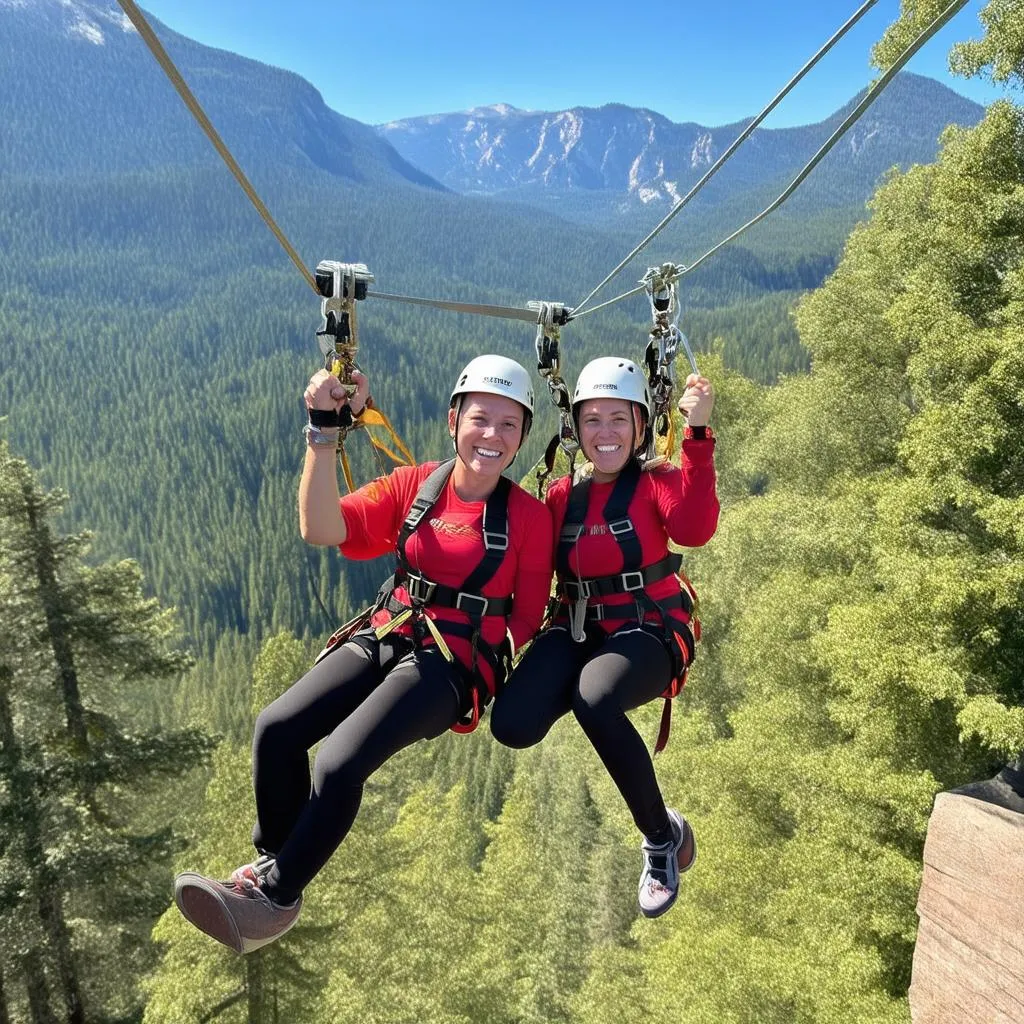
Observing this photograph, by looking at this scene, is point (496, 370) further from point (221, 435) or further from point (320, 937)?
point (221, 435)

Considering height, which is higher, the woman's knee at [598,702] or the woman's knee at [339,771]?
the woman's knee at [598,702]

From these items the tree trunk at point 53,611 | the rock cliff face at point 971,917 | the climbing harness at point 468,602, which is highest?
the climbing harness at point 468,602

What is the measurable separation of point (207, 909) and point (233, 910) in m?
0.13

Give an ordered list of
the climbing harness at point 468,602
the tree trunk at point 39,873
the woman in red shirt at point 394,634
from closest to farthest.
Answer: the woman in red shirt at point 394,634 < the climbing harness at point 468,602 < the tree trunk at point 39,873

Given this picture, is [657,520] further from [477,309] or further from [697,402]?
[477,309]

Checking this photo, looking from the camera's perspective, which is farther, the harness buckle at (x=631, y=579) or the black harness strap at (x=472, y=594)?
the harness buckle at (x=631, y=579)

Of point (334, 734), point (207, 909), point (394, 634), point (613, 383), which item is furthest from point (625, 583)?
point (207, 909)

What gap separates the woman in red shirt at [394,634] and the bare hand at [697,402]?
0.89m

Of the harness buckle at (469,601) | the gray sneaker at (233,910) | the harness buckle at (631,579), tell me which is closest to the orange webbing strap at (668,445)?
the harness buckle at (631,579)

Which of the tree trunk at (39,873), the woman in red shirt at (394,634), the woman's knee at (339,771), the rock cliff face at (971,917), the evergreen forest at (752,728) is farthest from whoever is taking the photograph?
the tree trunk at (39,873)

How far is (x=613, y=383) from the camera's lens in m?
4.46

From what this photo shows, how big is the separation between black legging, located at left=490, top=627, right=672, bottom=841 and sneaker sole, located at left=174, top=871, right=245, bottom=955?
155cm

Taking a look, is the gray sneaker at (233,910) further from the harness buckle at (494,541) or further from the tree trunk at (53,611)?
the tree trunk at (53,611)

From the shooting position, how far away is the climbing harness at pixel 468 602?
13.6 feet
